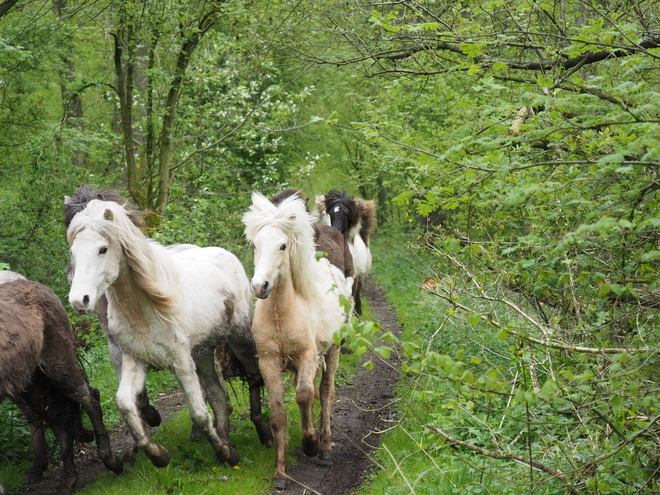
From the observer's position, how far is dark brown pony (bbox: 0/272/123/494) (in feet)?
17.9

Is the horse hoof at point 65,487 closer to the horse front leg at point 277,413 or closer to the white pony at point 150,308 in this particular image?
the white pony at point 150,308

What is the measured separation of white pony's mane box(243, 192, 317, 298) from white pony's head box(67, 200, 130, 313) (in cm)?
125

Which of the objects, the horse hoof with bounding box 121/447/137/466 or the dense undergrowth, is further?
the horse hoof with bounding box 121/447/137/466

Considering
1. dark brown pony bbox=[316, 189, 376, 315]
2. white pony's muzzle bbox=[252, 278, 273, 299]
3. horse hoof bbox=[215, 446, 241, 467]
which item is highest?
white pony's muzzle bbox=[252, 278, 273, 299]

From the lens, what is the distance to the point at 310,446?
6.21 metres

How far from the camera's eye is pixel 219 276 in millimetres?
6848

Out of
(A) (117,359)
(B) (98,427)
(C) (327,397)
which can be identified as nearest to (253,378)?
(C) (327,397)

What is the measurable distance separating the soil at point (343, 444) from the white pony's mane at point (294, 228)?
109 cm

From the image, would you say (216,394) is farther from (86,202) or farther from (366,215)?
(366,215)

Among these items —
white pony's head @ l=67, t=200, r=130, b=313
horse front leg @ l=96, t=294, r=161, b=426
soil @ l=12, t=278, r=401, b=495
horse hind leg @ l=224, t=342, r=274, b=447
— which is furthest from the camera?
horse hind leg @ l=224, t=342, r=274, b=447

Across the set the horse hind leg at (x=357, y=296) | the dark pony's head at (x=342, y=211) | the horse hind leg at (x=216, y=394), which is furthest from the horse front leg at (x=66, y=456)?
the horse hind leg at (x=357, y=296)

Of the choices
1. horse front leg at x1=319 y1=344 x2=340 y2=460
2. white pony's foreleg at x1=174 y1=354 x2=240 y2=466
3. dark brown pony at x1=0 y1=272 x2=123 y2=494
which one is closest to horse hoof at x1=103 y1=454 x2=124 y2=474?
dark brown pony at x1=0 y1=272 x2=123 y2=494

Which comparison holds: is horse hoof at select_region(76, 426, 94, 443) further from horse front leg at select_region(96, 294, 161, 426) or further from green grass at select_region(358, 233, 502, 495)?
green grass at select_region(358, 233, 502, 495)

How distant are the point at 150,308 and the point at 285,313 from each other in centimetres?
125
